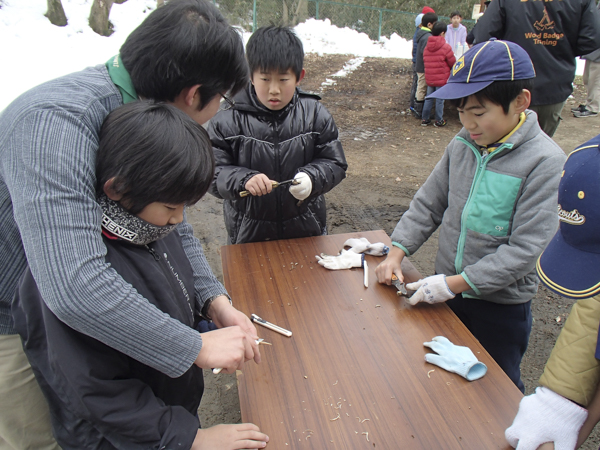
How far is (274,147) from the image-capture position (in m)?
2.29

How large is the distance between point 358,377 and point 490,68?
Answer: 1238mm

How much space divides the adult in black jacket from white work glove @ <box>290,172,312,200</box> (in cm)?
302

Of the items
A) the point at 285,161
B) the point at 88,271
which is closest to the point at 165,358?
the point at 88,271

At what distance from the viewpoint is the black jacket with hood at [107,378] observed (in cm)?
92

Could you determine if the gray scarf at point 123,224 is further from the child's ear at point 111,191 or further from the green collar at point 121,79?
the green collar at point 121,79

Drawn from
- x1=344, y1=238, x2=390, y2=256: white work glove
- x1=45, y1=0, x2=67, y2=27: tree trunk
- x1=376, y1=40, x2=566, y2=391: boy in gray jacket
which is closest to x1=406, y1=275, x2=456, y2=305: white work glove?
x1=376, y1=40, x2=566, y2=391: boy in gray jacket

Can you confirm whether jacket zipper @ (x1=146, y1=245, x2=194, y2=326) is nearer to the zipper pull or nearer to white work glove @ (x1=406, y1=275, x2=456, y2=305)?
the zipper pull

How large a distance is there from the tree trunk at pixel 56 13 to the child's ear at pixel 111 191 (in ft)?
44.9

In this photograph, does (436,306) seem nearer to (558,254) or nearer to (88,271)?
(558,254)

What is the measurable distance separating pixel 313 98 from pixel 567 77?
2.99 meters

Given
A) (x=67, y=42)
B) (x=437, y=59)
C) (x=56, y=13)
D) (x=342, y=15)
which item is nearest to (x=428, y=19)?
(x=437, y=59)

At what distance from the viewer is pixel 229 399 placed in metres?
2.50

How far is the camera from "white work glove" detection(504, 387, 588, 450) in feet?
3.50

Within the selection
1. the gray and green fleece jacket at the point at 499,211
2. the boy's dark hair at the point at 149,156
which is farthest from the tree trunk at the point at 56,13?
the boy's dark hair at the point at 149,156
